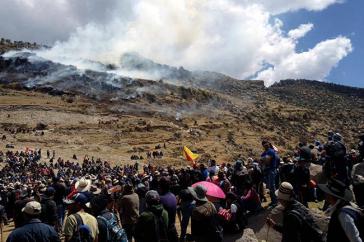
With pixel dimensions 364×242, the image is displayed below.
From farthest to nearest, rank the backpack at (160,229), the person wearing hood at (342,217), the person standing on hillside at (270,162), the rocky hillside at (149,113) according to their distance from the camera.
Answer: the rocky hillside at (149,113) < the person standing on hillside at (270,162) < the backpack at (160,229) < the person wearing hood at (342,217)

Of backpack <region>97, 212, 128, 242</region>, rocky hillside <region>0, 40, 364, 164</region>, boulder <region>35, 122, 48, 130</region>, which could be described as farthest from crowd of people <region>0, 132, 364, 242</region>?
boulder <region>35, 122, 48, 130</region>

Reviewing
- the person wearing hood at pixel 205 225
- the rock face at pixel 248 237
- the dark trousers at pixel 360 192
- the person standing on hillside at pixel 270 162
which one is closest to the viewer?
the dark trousers at pixel 360 192

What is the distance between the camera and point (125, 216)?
838 centimetres

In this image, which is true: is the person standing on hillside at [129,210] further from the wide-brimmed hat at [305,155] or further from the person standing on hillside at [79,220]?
the wide-brimmed hat at [305,155]

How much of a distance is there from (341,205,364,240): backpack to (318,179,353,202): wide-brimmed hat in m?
0.17

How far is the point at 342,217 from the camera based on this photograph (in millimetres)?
4391

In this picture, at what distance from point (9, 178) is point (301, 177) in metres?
28.5

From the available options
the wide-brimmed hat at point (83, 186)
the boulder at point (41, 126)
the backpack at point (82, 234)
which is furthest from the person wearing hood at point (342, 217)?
the boulder at point (41, 126)

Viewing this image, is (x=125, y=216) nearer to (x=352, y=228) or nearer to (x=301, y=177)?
(x=301, y=177)

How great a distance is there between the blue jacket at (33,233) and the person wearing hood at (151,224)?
125 cm

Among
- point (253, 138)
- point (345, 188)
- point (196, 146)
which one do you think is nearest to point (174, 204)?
point (345, 188)

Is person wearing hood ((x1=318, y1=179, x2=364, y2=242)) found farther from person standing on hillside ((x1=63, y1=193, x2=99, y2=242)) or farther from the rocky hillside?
the rocky hillside

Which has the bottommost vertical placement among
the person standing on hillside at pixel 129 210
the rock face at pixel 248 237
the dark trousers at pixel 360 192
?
the rock face at pixel 248 237

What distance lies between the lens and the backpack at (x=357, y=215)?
14.3ft
